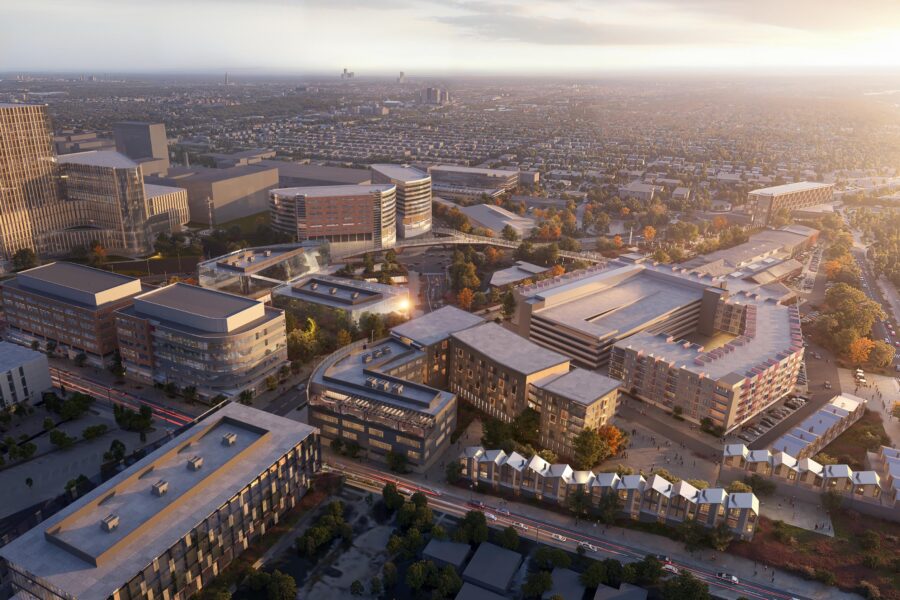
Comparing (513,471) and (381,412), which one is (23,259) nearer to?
(381,412)

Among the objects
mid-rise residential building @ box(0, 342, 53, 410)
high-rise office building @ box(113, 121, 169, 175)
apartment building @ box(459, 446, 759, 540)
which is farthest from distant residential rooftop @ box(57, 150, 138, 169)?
apartment building @ box(459, 446, 759, 540)

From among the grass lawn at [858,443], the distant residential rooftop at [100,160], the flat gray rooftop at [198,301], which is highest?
the distant residential rooftop at [100,160]

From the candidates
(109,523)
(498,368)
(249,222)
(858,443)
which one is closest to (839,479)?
(858,443)

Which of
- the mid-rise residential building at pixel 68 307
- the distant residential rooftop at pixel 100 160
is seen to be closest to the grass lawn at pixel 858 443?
the mid-rise residential building at pixel 68 307

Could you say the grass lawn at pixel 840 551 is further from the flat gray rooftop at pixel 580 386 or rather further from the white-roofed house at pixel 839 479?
the flat gray rooftop at pixel 580 386

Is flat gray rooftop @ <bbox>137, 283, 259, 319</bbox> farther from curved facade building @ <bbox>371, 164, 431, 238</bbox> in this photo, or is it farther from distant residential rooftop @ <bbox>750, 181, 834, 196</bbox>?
distant residential rooftop @ <bbox>750, 181, 834, 196</bbox>

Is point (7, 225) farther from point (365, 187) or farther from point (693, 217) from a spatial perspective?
point (693, 217)
